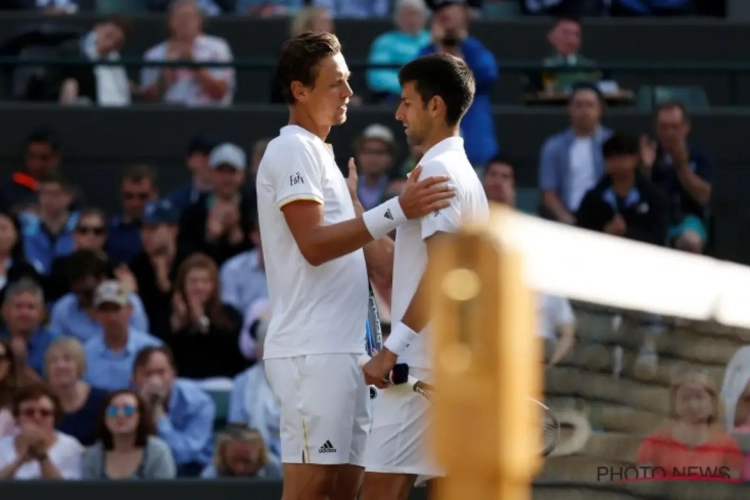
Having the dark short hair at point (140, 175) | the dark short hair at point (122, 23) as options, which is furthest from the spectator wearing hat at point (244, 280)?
the dark short hair at point (122, 23)

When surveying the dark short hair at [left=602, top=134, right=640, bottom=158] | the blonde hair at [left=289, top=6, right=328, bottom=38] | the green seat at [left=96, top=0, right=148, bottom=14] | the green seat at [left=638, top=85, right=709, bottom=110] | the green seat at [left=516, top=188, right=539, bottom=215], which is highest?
the green seat at [left=96, top=0, right=148, bottom=14]

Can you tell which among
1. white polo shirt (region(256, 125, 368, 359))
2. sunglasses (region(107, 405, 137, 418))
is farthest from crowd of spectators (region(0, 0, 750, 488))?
white polo shirt (region(256, 125, 368, 359))

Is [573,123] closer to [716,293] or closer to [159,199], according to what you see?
[159,199]

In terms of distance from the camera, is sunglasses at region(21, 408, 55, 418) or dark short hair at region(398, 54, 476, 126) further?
sunglasses at region(21, 408, 55, 418)

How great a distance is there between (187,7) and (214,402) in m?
3.79

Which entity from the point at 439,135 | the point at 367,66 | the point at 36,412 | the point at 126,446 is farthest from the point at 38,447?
the point at 367,66

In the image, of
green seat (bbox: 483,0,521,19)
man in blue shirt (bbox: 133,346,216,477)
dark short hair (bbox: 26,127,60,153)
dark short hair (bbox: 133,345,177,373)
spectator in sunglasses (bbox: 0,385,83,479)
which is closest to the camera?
spectator in sunglasses (bbox: 0,385,83,479)

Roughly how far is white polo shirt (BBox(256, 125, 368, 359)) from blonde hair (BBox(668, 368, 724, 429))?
2.19 metres

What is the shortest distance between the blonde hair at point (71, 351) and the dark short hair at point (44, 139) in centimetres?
283

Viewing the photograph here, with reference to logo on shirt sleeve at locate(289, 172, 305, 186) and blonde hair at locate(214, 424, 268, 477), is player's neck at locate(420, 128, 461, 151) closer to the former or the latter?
logo on shirt sleeve at locate(289, 172, 305, 186)

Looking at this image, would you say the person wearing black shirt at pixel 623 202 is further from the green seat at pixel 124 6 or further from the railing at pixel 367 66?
the green seat at pixel 124 6

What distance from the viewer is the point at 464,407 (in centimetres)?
225

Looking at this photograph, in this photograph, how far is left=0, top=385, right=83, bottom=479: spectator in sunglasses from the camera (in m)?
8.84

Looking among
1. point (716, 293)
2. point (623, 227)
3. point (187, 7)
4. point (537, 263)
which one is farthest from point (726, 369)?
point (187, 7)
